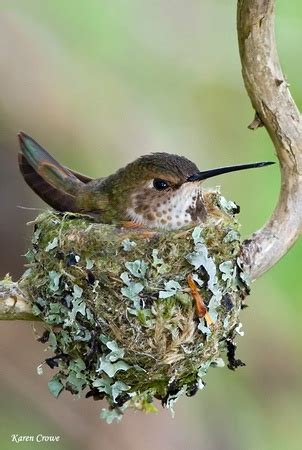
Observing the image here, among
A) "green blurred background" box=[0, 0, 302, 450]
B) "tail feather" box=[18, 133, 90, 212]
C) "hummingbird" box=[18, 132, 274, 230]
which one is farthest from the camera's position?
"green blurred background" box=[0, 0, 302, 450]

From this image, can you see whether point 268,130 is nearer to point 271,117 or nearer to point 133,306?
point 271,117

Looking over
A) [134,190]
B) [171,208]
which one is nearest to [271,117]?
[171,208]

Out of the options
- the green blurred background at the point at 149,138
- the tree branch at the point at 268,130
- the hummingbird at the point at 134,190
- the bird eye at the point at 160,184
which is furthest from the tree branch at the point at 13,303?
the green blurred background at the point at 149,138

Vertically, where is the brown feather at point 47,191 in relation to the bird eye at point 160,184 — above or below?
above

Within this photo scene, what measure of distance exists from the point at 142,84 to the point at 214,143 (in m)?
0.61

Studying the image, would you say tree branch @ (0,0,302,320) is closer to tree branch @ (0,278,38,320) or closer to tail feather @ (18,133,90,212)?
tree branch @ (0,278,38,320)

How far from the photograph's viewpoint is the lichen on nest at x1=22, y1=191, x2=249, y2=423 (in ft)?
10.5

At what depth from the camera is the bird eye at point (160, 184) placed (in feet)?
12.2

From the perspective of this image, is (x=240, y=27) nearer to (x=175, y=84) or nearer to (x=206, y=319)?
(x=206, y=319)

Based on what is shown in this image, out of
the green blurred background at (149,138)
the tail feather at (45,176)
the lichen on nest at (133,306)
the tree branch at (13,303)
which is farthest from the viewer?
the green blurred background at (149,138)

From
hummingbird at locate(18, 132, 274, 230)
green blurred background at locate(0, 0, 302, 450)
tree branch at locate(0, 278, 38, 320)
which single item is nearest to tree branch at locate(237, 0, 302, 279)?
hummingbird at locate(18, 132, 274, 230)

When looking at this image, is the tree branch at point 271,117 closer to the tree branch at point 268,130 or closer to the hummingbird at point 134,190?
the tree branch at point 268,130

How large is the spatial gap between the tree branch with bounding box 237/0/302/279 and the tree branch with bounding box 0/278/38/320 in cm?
86

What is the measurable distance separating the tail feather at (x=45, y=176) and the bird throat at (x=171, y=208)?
0.34 metres
